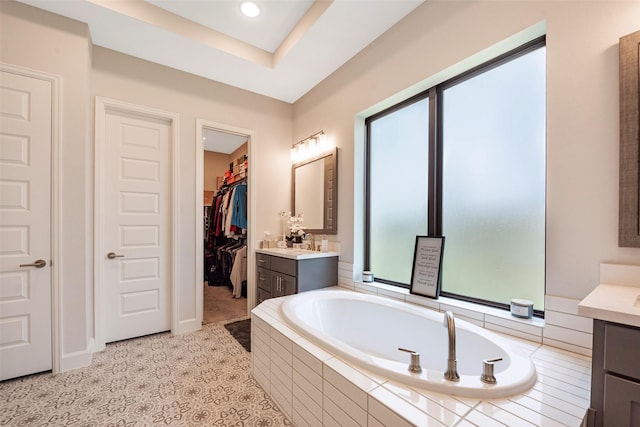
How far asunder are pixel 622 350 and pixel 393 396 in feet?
2.35

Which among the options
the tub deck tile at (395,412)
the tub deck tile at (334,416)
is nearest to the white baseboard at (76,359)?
the tub deck tile at (334,416)

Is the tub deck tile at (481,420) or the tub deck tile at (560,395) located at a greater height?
the tub deck tile at (481,420)

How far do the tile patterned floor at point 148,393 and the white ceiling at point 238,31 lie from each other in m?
2.72

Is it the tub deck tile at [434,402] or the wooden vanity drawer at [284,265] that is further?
the wooden vanity drawer at [284,265]

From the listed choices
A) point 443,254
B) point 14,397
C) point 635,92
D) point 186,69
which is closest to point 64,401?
point 14,397

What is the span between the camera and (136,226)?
2605 millimetres

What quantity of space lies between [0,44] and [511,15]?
3367mm

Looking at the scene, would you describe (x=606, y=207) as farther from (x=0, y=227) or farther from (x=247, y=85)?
(x=0, y=227)

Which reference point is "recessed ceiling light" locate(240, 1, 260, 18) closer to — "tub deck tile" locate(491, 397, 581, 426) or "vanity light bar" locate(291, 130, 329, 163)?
"vanity light bar" locate(291, 130, 329, 163)

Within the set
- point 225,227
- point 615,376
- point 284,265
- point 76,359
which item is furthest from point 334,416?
point 225,227

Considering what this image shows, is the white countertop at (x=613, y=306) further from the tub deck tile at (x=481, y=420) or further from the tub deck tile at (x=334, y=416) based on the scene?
the tub deck tile at (x=334, y=416)

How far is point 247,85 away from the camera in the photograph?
3.11 meters

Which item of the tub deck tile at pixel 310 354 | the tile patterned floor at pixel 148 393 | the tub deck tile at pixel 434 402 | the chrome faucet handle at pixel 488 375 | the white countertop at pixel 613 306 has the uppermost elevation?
the white countertop at pixel 613 306

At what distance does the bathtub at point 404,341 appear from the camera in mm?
1023
